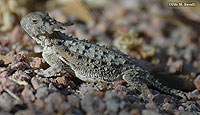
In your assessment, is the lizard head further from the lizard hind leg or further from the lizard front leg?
the lizard hind leg

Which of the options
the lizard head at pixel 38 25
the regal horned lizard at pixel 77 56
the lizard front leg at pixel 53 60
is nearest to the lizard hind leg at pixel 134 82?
the regal horned lizard at pixel 77 56

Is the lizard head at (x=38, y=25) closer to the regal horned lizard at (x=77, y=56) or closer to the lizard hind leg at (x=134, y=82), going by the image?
the regal horned lizard at (x=77, y=56)

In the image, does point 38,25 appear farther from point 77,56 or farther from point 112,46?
point 112,46

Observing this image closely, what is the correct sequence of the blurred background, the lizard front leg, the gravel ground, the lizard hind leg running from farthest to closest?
1. the blurred background
2. the lizard hind leg
3. the lizard front leg
4. the gravel ground

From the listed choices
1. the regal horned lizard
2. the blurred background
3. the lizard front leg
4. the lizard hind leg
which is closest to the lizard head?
the regal horned lizard

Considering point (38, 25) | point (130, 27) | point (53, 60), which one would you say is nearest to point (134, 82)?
point (53, 60)

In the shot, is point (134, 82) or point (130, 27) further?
point (130, 27)

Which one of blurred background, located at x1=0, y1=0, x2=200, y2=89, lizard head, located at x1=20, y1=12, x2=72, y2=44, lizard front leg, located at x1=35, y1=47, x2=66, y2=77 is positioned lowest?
lizard front leg, located at x1=35, y1=47, x2=66, y2=77

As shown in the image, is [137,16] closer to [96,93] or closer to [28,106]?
[96,93]

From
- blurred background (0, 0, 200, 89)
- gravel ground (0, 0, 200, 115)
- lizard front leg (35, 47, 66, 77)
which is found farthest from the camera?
blurred background (0, 0, 200, 89)
